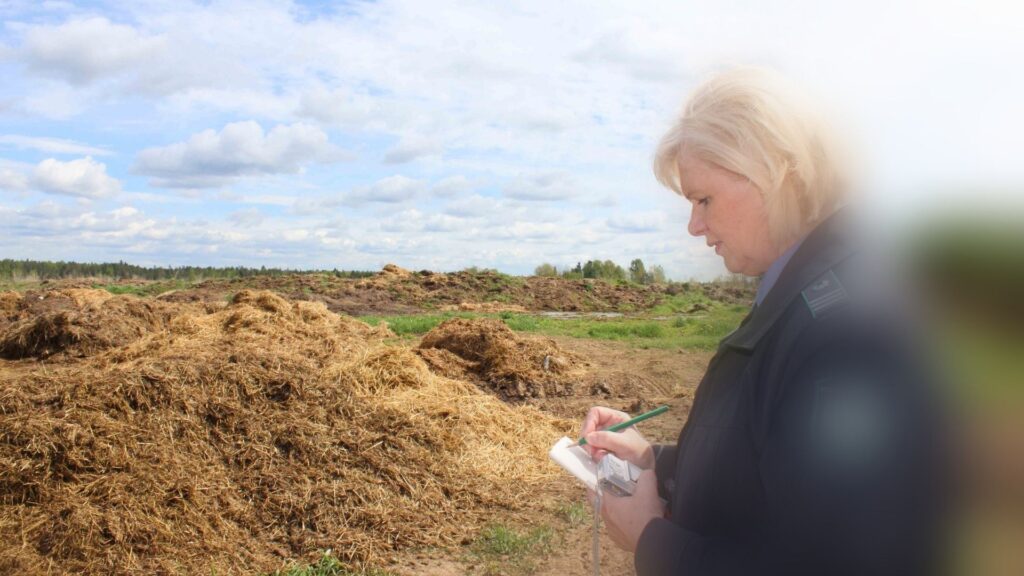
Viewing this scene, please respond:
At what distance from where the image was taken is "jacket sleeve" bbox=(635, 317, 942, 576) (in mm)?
1069

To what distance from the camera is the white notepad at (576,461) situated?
5.94ft

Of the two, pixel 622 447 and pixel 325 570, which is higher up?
pixel 622 447

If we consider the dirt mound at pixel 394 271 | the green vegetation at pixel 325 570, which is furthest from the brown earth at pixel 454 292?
the green vegetation at pixel 325 570

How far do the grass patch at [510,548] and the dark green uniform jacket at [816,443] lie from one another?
352 centimetres

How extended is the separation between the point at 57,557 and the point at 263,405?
1.65m

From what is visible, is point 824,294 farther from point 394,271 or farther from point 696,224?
point 394,271

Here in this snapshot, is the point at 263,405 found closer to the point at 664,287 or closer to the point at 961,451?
the point at 961,451

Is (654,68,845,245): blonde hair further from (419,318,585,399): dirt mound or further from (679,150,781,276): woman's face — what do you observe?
(419,318,585,399): dirt mound

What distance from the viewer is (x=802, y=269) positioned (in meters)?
1.33

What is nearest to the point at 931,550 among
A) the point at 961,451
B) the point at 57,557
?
the point at 961,451

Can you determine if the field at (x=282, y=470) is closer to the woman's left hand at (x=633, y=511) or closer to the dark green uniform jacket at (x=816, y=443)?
the woman's left hand at (x=633, y=511)

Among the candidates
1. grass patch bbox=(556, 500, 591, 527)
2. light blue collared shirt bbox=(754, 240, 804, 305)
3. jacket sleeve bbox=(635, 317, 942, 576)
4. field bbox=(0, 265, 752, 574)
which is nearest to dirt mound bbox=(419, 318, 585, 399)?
field bbox=(0, 265, 752, 574)

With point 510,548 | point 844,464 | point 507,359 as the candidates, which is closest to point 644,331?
point 507,359

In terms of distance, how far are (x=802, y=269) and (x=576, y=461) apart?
77 centimetres
